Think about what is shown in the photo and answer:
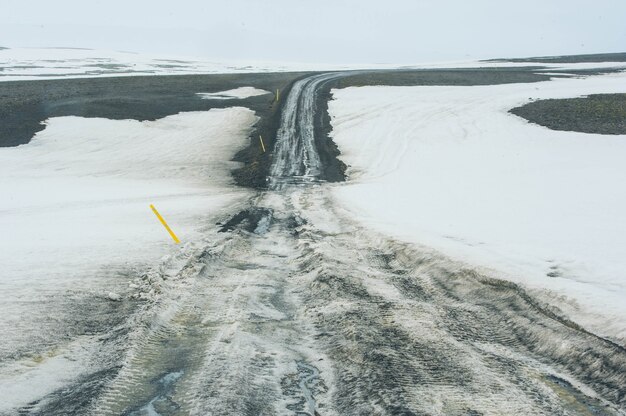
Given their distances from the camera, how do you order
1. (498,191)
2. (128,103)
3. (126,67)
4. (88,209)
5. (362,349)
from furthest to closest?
1. (126,67)
2. (128,103)
3. (498,191)
4. (88,209)
5. (362,349)

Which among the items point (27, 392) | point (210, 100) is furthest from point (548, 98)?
point (27, 392)

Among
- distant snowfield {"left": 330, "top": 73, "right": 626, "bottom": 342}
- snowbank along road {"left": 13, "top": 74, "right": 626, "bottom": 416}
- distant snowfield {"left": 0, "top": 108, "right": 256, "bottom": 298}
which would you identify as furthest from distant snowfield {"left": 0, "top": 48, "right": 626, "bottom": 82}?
snowbank along road {"left": 13, "top": 74, "right": 626, "bottom": 416}

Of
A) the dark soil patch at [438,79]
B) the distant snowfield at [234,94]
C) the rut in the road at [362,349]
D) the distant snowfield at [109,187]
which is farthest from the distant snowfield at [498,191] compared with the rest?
the dark soil patch at [438,79]

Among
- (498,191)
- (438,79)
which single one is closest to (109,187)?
(498,191)

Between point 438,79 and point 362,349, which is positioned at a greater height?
point 438,79

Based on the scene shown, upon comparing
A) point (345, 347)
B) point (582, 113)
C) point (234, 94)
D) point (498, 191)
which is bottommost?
point (345, 347)

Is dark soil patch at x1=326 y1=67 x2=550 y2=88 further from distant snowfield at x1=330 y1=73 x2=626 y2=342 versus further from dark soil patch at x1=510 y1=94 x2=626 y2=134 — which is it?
dark soil patch at x1=510 y1=94 x2=626 y2=134

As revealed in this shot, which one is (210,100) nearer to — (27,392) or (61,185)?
(61,185)

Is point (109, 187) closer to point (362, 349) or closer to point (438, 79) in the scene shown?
point (362, 349)
